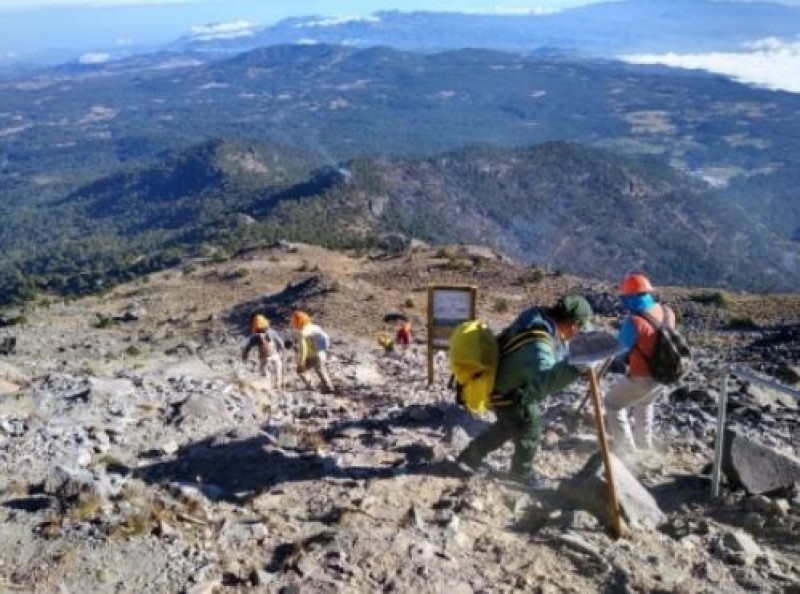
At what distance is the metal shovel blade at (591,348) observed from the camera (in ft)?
21.9

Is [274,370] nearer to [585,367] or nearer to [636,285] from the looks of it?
[636,285]

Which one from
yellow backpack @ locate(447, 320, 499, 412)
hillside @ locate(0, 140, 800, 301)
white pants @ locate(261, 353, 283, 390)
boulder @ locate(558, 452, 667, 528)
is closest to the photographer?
boulder @ locate(558, 452, 667, 528)

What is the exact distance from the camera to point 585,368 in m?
6.89

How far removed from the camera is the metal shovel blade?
21.9ft

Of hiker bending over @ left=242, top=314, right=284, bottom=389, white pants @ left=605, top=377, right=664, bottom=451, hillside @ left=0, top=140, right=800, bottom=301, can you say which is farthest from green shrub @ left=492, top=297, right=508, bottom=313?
hillside @ left=0, top=140, right=800, bottom=301

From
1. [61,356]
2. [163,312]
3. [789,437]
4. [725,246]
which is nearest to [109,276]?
[163,312]

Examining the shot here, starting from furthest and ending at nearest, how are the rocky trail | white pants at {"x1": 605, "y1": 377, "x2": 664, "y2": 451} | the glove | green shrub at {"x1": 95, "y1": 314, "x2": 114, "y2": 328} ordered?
green shrub at {"x1": 95, "y1": 314, "x2": 114, "y2": 328} < white pants at {"x1": 605, "y1": 377, "x2": 664, "y2": 451} < the glove < the rocky trail

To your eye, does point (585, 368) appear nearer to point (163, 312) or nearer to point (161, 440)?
point (161, 440)

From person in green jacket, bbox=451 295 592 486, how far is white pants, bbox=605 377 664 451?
1107mm

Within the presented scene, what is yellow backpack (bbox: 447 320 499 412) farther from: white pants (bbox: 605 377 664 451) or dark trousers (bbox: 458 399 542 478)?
white pants (bbox: 605 377 664 451)

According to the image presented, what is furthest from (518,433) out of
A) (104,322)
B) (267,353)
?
(104,322)

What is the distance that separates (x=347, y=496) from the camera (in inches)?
308

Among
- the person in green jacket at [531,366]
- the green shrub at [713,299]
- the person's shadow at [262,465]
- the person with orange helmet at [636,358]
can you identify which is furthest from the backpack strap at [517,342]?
the green shrub at [713,299]

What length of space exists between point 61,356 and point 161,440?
15.5m
